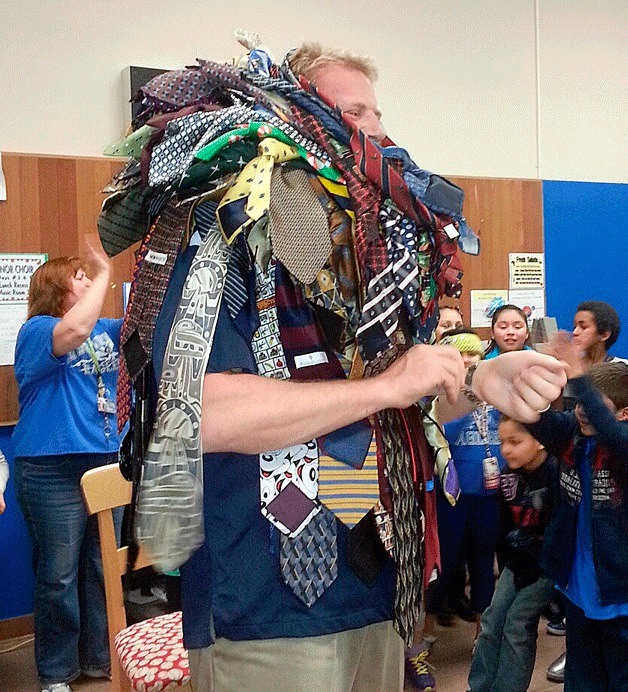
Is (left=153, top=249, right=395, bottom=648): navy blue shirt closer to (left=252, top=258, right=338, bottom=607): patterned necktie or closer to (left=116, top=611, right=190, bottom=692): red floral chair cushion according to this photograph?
(left=252, top=258, right=338, bottom=607): patterned necktie

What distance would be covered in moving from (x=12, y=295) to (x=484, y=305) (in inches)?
113

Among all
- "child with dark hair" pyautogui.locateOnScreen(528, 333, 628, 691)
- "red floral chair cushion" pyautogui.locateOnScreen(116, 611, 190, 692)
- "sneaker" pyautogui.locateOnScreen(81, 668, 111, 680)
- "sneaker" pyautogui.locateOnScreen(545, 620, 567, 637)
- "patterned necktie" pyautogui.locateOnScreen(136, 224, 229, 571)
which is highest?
"patterned necktie" pyautogui.locateOnScreen(136, 224, 229, 571)

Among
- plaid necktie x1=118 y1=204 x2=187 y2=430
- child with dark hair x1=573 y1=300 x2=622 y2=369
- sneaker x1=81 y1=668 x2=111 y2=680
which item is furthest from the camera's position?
child with dark hair x1=573 y1=300 x2=622 y2=369

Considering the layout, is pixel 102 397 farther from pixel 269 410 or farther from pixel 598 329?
pixel 598 329

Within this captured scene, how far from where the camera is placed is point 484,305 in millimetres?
5141

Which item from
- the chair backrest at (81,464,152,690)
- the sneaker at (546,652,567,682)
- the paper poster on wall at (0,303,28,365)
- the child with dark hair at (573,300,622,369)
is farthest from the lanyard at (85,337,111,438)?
the child with dark hair at (573,300,622,369)

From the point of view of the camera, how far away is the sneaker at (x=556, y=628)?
356cm

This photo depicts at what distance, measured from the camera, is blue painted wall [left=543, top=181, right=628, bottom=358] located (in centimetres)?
548

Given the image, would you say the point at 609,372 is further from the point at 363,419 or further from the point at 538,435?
the point at 363,419

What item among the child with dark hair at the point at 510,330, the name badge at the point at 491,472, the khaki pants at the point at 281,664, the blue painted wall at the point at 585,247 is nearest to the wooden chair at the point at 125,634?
the khaki pants at the point at 281,664

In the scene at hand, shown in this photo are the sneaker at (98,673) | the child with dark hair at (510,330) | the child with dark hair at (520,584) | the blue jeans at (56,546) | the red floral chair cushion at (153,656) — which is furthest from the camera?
the child with dark hair at (510,330)

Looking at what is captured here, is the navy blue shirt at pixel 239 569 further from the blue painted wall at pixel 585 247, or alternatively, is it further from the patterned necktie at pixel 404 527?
the blue painted wall at pixel 585 247

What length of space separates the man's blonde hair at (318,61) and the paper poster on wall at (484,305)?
377 centimetres

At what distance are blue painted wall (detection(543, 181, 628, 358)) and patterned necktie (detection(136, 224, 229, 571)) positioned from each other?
186 inches
